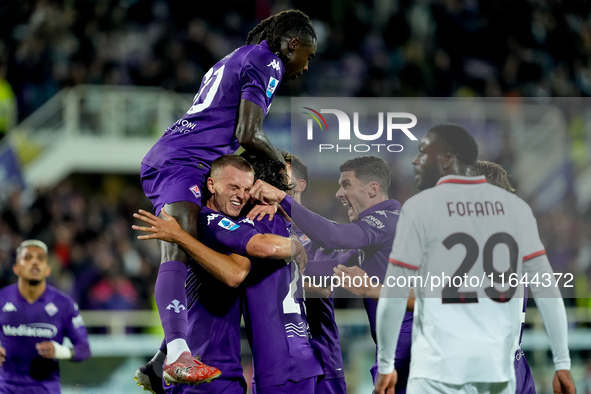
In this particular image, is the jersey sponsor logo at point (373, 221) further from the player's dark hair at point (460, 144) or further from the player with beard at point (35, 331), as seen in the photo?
the player with beard at point (35, 331)

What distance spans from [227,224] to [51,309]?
395 cm

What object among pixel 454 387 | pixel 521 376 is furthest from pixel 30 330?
pixel 454 387

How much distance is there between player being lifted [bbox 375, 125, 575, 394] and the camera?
3.95m

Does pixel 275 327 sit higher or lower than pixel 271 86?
lower

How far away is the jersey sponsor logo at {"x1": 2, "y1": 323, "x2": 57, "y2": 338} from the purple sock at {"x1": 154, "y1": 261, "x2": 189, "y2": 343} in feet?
12.0

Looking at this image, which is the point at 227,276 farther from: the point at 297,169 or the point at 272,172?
the point at 297,169

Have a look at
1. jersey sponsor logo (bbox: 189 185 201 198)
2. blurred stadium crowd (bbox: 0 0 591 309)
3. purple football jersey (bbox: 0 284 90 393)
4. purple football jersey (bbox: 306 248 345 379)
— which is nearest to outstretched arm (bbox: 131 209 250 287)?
jersey sponsor logo (bbox: 189 185 201 198)

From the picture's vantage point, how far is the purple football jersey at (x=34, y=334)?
24.3ft

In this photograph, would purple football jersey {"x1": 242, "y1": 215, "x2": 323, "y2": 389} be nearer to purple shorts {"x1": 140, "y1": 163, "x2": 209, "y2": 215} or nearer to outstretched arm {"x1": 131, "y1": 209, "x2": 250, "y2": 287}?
outstretched arm {"x1": 131, "y1": 209, "x2": 250, "y2": 287}

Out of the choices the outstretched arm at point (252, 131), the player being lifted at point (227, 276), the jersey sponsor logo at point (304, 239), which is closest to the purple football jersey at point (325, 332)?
the jersey sponsor logo at point (304, 239)

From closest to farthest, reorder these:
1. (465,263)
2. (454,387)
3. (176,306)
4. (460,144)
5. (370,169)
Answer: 1. (454,387)
2. (465,263)
3. (460,144)
4. (176,306)
5. (370,169)

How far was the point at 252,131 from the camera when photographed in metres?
4.70

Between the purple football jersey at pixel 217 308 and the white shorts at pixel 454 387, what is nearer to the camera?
the white shorts at pixel 454 387

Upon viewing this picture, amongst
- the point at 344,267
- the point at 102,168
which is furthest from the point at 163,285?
the point at 102,168
